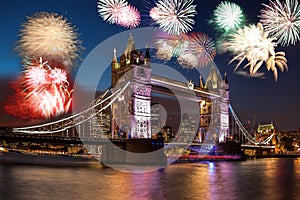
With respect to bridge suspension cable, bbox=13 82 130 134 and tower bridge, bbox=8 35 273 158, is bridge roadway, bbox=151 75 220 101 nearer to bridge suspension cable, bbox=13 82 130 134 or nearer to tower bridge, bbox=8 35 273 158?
tower bridge, bbox=8 35 273 158

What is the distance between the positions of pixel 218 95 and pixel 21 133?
41.4 m

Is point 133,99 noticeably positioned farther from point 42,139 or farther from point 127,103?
point 42,139

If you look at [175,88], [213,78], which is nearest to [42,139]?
[175,88]

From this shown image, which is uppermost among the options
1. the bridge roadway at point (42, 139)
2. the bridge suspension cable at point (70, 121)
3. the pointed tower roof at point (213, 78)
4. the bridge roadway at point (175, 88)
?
the pointed tower roof at point (213, 78)

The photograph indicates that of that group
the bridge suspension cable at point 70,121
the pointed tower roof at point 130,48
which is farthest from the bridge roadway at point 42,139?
the pointed tower roof at point 130,48

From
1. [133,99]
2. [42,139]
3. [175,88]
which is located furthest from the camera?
[175,88]

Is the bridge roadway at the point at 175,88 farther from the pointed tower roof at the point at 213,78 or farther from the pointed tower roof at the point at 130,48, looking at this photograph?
the pointed tower roof at the point at 213,78

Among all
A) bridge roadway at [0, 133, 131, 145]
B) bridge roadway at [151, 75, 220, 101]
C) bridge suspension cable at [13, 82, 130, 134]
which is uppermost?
bridge roadway at [151, 75, 220, 101]

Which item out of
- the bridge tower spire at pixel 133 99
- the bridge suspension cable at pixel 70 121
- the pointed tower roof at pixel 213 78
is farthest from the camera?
the pointed tower roof at pixel 213 78

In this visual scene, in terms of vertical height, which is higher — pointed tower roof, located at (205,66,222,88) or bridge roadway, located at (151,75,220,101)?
pointed tower roof, located at (205,66,222,88)

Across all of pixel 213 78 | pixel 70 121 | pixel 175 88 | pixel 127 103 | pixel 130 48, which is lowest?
pixel 70 121

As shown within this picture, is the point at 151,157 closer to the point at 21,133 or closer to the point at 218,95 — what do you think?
the point at 21,133

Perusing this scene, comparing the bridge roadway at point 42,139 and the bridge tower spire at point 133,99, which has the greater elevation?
the bridge tower spire at point 133,99

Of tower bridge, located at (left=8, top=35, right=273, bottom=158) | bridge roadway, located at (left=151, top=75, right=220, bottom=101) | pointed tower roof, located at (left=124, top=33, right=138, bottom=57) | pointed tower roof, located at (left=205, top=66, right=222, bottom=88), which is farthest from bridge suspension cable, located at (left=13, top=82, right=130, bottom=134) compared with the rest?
pointed tower roof, located at (left=205, top=66, right=222, bottom=88)
